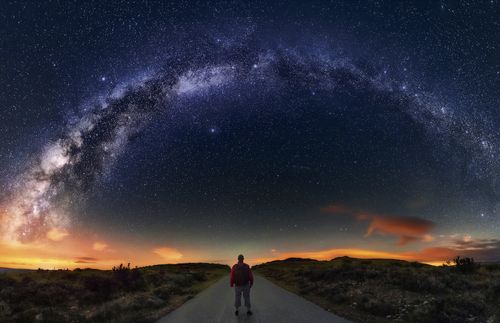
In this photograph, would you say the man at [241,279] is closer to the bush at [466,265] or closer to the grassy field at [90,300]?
the grassy field at [90,300]

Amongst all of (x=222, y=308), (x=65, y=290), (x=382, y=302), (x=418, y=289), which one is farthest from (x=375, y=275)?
(x=65, y=290)

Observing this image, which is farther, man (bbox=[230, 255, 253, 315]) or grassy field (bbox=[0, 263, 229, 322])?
grassy field (bbox=[0, 263, 229, 322])

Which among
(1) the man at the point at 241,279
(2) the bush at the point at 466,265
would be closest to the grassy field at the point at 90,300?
(1) the man at the point at 241,279

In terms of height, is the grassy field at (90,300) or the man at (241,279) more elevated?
the man at (241,279)

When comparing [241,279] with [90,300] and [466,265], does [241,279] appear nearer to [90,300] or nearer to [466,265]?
[90,300]

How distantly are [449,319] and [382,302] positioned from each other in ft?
12.4

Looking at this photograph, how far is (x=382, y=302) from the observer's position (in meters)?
15.2

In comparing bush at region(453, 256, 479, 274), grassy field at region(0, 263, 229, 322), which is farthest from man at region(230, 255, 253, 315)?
bush at region(453, 256, 479, 274)

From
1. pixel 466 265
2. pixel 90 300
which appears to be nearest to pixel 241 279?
pixel 90 300

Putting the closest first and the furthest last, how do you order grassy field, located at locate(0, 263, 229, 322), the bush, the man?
1. the man
2. grassy field, located at locate(0, 263, 229, 322)
3. the bush

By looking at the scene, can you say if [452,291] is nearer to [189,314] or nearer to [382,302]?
[382,302]

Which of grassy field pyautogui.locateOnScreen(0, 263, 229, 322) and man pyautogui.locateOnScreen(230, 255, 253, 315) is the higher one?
man pyautogui.locateOnScreen(230, 255, 253, 315)

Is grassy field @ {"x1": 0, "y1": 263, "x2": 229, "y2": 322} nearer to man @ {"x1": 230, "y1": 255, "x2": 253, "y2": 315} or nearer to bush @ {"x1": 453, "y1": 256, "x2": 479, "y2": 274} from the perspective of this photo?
man @ {"x1": 230, "y1": 255, "x2": 253, "y2": 315}

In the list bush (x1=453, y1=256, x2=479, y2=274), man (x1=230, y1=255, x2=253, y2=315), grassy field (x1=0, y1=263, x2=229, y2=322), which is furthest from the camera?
bush (x1=453, y1=256, x2=479, y2=274)
